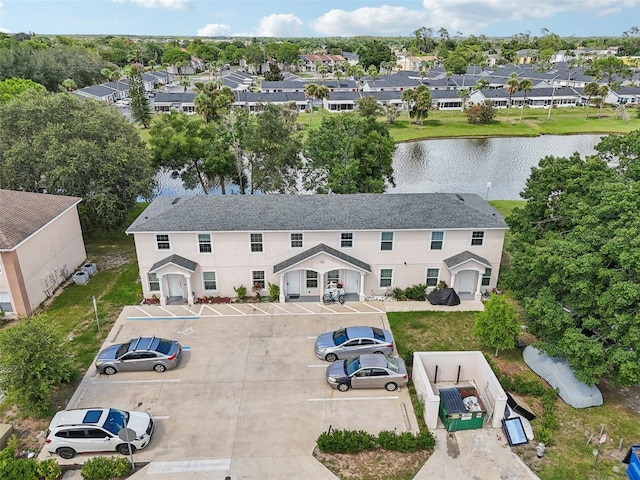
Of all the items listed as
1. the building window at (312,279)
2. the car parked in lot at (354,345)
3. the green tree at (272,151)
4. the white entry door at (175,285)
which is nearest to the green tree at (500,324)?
the car parked in lot at (354,345)

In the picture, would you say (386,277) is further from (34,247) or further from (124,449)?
(34,247)

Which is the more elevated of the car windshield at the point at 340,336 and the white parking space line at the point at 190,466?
the car windshield at the point at 340,336

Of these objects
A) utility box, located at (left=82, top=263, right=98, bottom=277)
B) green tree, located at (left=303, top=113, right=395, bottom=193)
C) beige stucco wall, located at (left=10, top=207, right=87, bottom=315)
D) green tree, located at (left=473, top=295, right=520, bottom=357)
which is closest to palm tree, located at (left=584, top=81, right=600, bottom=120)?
green tree, located at (left=303, top=113, right=395, bottom=193)

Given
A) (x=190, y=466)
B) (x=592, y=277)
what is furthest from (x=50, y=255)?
(x=592, y=277)

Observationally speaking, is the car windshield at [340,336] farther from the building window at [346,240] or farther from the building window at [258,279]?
the building window at [258,279]

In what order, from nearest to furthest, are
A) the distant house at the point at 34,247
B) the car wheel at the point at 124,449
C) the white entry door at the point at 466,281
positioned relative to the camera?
→ 1. the car wheel at the point at 124,449
2. the distant house at the point at 34,247
3. the white entry door at the point at 466,281

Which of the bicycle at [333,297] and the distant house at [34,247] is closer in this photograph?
the distant house at [34,247]
